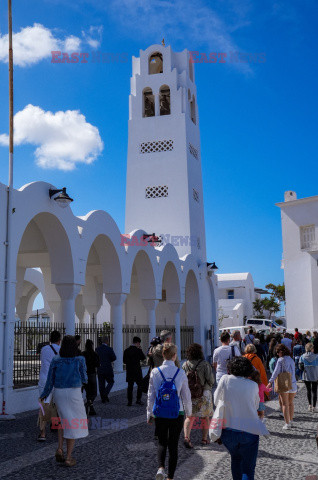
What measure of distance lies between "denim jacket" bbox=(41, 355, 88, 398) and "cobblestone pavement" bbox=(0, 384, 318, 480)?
0.94m

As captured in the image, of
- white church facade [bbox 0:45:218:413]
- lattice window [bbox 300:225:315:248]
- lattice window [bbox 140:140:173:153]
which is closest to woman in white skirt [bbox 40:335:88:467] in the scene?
white church facade [bbox 0:45:218:413]

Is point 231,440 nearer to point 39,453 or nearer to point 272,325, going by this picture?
point 39,453

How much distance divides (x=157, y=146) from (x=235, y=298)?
35537 millimetres

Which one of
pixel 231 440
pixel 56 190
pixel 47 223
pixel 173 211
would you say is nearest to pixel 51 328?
pixel 47 223

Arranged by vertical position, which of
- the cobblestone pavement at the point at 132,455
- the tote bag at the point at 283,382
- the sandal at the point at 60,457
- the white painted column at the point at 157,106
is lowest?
the cobblestone pavement at the point at 132,455

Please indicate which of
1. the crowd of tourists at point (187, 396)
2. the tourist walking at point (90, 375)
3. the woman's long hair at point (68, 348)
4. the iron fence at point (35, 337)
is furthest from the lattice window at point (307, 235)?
the woman's long hair at point (68, 348)

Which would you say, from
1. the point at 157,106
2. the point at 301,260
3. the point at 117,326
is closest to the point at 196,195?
the point at 157,106

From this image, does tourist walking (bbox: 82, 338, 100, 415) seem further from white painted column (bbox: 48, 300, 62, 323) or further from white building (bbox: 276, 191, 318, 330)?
white building (bbox: 276, 191, 318, 330)

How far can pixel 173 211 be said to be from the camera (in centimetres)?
2319

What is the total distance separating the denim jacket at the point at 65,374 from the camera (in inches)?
241

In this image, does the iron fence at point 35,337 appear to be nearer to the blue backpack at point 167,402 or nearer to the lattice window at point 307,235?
the blue backpack at point 167,402

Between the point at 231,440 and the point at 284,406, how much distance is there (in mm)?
4790

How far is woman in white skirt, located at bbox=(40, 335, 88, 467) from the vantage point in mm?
6000

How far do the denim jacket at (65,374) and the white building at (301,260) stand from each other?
22834 millimetres
